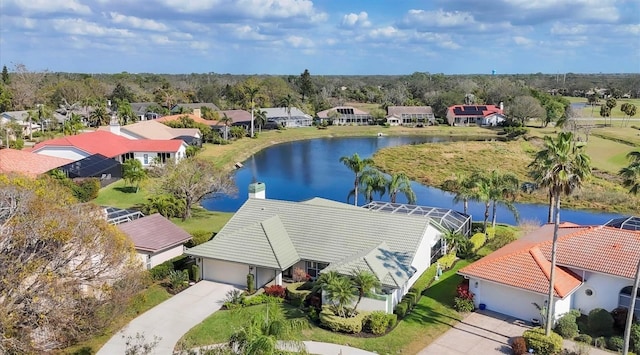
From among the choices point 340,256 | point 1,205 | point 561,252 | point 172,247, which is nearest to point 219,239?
point 172,247

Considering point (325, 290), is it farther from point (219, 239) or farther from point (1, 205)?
point (1, 205)

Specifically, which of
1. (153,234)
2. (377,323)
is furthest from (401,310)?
(153,234)

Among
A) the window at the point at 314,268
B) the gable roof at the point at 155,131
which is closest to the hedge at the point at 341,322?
the window at the point at 314,268

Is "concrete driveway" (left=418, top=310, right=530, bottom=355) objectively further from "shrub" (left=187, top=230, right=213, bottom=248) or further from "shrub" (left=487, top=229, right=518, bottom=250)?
"shrub" (left=187, top=230, right=213, bottom=248)

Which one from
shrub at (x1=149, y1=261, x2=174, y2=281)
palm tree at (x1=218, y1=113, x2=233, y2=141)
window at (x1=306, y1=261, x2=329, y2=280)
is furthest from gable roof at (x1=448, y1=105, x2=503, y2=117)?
shrub at (x1=149, y1=261, x2=174, y2=281)

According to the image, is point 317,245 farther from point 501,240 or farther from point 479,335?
point 501,240
